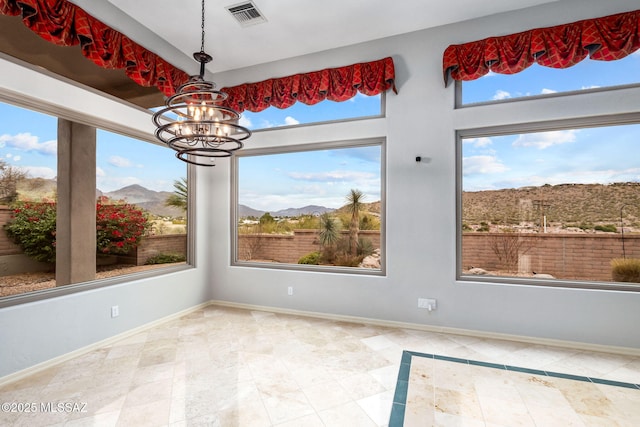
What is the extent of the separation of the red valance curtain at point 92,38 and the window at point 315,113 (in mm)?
1145

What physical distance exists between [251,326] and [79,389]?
1.67 meters

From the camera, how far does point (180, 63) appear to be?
13.2 ft

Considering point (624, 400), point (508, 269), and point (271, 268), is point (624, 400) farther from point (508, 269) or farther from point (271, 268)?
point (271, 268)

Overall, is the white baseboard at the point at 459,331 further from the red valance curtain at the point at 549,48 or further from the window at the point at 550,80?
the red valance curtain at the point at 549,48

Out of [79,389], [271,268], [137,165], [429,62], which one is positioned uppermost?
[429,62]

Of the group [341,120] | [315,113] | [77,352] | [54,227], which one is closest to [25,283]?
[54,227]

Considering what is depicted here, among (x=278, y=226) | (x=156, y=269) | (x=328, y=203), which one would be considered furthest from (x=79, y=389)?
(x=328, y=203)

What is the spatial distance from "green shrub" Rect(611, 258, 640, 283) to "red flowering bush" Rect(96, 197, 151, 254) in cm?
504

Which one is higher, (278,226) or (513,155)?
(513,155)

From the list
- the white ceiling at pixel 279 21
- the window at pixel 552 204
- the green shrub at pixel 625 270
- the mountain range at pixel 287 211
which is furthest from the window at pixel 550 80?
the mountain range at pixel 287 211

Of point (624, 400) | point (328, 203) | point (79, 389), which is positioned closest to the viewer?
point (624, 400)

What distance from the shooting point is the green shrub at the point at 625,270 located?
118 inches

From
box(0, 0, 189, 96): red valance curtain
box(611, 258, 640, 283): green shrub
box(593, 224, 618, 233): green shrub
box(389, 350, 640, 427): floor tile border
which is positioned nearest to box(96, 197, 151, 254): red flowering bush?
box(0, 0, 189, 96): red valance curtain

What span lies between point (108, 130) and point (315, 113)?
7.82 ft
